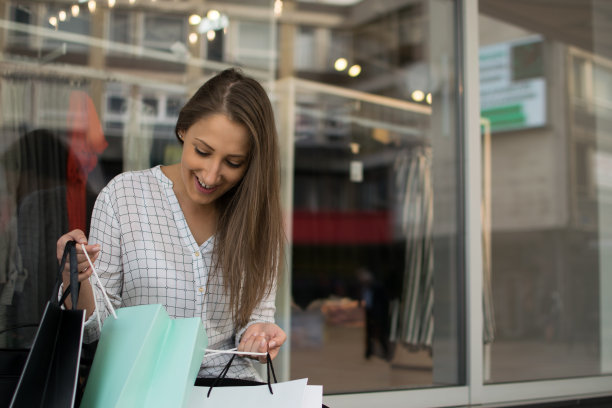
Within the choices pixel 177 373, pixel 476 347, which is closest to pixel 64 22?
pixel 476 347

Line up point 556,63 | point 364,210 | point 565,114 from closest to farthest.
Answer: point 364,210 → point 556,63 → point 565,114

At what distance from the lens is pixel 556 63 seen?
7.05 m

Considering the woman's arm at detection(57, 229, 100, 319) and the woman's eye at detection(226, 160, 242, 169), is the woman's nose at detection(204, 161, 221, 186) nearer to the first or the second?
the woman's eye at detection(226, 160, 242, 169)

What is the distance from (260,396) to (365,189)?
543cm

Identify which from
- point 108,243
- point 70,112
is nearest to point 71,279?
point 108,243

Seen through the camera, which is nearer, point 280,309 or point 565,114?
point 280,309

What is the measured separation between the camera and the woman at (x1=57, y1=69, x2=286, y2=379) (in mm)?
1387

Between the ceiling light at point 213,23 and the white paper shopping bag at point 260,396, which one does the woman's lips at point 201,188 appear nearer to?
the white paper shopping bag at point 260,396

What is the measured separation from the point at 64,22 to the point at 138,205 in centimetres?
241

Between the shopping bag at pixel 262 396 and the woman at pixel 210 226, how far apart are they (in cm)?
17

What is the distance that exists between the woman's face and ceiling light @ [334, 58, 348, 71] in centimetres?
573

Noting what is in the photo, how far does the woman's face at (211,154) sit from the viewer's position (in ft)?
4.56

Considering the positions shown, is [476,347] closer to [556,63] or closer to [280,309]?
[280,309]

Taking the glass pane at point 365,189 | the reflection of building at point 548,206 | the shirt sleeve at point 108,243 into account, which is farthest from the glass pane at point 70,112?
the reflection of building at point 548,206
